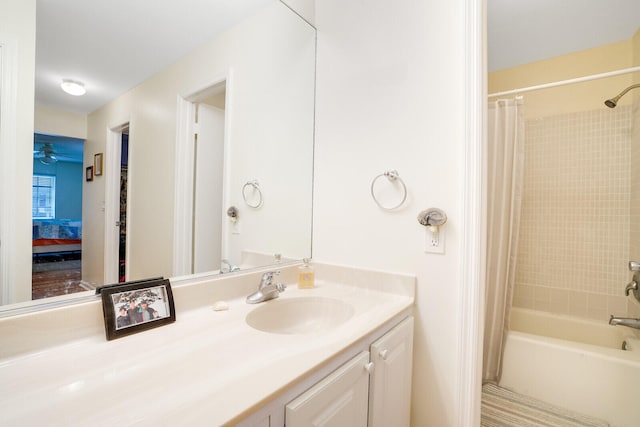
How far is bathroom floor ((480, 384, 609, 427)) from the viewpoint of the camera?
4.95 ft

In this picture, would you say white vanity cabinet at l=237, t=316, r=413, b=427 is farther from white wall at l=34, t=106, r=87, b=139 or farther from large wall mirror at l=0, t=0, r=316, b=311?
white wall at l=34, t=106, r=87, b=139

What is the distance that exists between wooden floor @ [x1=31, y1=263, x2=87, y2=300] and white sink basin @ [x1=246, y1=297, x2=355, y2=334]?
1.93 feet

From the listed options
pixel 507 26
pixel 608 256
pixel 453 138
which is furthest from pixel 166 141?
pixel 608 256

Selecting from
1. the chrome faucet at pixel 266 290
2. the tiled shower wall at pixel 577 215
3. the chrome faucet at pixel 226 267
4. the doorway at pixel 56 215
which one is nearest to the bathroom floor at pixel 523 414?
the tiled shower wall at pixel 577 215

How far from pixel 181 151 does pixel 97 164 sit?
27 cm

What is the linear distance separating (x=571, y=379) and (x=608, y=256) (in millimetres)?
995

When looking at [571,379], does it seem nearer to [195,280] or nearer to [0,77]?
[195,280]

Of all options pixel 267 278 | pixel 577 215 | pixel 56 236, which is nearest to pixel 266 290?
pixel 267 278

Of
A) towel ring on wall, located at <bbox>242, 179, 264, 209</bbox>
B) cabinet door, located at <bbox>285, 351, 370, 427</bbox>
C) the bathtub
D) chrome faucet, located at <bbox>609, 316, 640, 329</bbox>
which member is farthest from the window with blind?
chrome faucet, located at <bbox>609, 316, 640, 329</bbox>

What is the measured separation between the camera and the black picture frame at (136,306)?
767 millimetres

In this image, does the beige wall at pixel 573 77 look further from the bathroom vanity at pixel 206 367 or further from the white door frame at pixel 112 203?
the white door frame at pixel 112 203

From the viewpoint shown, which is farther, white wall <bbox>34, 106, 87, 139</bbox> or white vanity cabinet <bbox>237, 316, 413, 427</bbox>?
white wall <bbox>34, 106, 87, 139</bbox>

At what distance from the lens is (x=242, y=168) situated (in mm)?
1323

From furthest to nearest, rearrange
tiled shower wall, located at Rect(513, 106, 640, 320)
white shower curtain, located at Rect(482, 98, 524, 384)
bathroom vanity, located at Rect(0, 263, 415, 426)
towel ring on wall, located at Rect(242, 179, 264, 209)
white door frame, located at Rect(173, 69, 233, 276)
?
tiled shower wall, located at Rect(513, 106, 640, 320), white shower curtain, located at Rect(482, 98, 524, 384), towel ring on wall, located at Rect(242, 179, 264, 209), white door frame, located at Rect(173, 69, 233, 276), bathroom vanity, located at Rect(0, 263, 415, 426)
